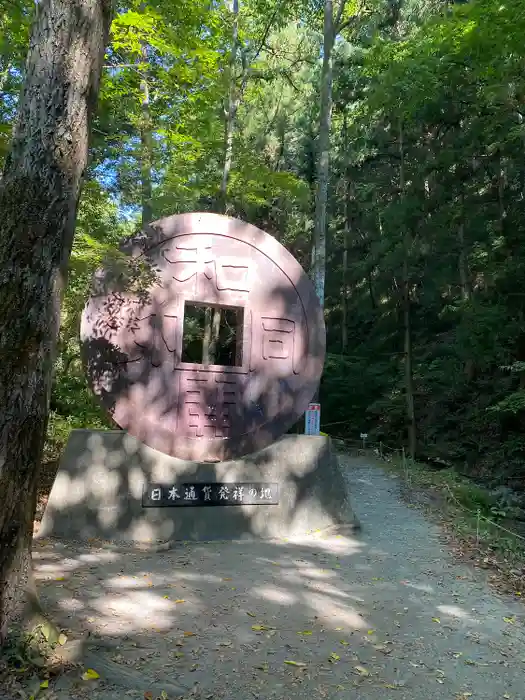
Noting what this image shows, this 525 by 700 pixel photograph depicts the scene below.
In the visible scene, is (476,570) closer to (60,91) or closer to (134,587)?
(134,587)

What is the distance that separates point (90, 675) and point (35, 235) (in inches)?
96.1

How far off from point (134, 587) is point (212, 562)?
116 centimetres

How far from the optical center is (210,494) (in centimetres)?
686

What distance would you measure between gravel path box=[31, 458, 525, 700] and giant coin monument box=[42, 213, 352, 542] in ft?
1.71

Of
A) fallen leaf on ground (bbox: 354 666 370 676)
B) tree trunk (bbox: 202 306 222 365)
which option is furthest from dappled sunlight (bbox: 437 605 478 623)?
tree trunk (bbox: 202 306 222 365)

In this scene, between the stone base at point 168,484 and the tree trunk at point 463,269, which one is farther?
the tree trunk at point 463,269

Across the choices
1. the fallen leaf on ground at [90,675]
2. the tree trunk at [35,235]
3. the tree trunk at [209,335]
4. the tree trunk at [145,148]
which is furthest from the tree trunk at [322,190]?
the fallen leaf on ground at [90,675]

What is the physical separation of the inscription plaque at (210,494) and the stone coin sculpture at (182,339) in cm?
36

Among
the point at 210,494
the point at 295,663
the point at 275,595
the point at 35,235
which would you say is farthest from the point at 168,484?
the point at 35,235

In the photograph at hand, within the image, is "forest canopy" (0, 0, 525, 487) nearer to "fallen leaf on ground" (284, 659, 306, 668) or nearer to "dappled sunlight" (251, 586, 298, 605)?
"dappled sunlight" (251, 586, 298, 605)

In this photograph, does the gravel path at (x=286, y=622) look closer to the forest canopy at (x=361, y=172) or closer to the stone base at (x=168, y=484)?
the stone base at (x=168, y=484)

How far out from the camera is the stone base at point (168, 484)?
631 cm

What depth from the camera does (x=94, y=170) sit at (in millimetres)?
11297

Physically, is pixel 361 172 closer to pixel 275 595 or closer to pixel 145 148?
pixel 145 148
